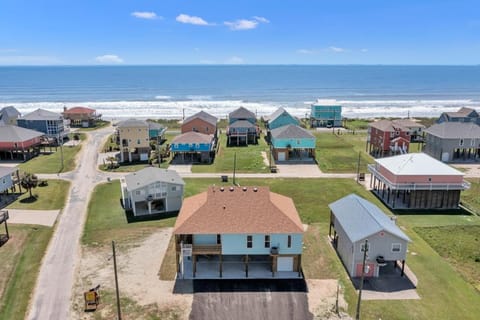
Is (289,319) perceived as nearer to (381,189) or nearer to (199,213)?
(199,213)

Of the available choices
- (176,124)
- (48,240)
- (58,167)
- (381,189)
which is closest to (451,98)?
(176,124)

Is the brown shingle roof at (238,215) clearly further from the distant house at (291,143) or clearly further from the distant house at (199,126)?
the distant house at (199,126)

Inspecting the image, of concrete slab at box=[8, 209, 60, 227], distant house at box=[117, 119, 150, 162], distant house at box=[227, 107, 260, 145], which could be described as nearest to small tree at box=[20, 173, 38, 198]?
concrete slab at box=[8, 209, 60, 227]

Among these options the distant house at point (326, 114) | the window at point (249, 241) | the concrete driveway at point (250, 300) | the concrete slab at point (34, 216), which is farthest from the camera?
the distant house at point (326, 114)

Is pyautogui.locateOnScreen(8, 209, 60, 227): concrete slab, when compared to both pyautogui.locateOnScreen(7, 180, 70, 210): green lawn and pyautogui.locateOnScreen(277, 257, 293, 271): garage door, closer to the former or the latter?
pyautogui.locateOnScreen(7, 180, 70, 210): green lawn

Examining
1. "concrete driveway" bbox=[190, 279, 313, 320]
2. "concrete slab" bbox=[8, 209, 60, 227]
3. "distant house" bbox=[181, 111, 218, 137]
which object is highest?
"distant house" bbox=[181, 111, 218, 137]

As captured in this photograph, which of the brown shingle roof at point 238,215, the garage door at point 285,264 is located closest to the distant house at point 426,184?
the brown shingle roof at point 238,215
